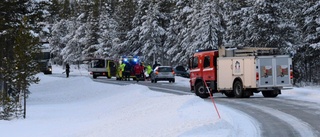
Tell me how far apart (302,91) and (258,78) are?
407 centimetres

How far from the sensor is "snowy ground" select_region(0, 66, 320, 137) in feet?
40.2

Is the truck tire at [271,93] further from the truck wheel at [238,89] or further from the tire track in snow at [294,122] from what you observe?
the tire track in snow at [294,122]

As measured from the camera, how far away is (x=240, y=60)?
2409cm

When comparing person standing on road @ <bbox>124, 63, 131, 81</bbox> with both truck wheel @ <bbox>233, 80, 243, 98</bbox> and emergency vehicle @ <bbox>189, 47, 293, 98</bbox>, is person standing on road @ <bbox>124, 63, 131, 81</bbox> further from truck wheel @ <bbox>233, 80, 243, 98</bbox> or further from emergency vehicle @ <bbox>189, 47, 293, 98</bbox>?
truck wheel @ <bbox>233, 80, 243, 98</bbox>

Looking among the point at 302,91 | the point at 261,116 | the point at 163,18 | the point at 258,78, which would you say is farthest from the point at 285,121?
the point at 163,18

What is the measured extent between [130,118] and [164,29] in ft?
166

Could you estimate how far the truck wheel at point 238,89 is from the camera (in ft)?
80.2

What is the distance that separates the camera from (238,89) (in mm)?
24688

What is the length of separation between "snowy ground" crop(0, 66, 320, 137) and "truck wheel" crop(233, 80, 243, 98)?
3.07 metres

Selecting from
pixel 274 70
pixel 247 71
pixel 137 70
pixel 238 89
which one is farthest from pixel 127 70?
pixel 274 70

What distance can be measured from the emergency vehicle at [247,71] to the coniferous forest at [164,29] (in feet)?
7.57

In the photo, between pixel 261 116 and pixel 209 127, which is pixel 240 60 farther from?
pixel 209 127

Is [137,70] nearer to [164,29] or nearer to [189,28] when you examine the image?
[189,28]

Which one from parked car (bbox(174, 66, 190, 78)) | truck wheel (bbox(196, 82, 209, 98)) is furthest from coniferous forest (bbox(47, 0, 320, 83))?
truck wheel (bbox(196, 82, 209, 98))
